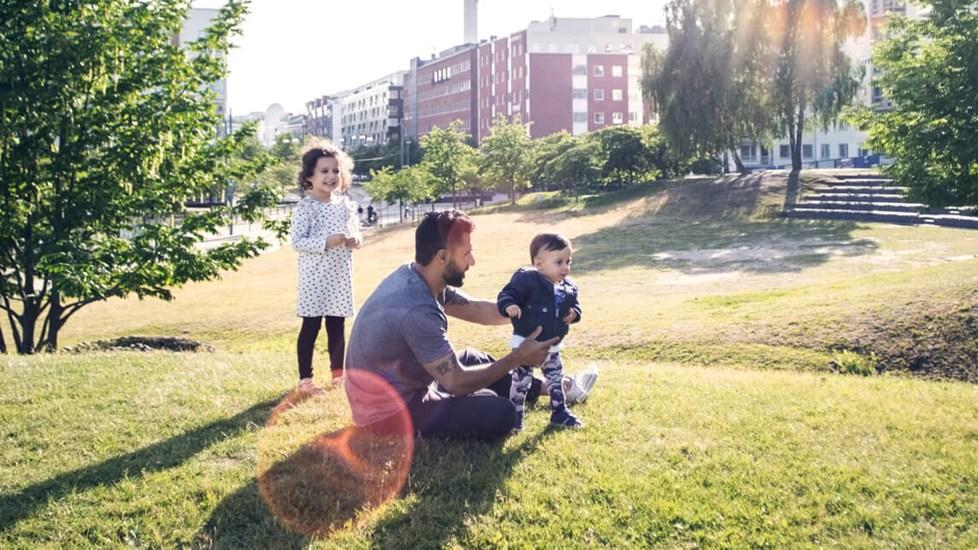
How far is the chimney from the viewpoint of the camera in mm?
107188

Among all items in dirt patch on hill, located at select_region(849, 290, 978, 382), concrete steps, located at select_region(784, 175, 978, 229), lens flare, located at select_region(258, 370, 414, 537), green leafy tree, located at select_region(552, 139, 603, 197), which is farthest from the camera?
green leafy tree, located at select_region(552, 139, 603, 197)

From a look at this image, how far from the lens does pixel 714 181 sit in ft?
133

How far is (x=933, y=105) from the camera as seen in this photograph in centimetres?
1035

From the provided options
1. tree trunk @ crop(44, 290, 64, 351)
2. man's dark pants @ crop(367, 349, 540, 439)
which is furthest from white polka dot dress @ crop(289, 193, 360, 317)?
tree trunk @ crop(44, 290, 64, 351)

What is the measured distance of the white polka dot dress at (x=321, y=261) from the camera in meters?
6.14

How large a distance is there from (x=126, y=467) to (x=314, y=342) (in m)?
1.89

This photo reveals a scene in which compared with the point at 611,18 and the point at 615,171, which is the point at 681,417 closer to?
the point at 615,171

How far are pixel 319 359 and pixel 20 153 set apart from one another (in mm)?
4209

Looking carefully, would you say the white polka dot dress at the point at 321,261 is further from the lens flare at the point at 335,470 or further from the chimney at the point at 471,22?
the chimney at the point at 471,22

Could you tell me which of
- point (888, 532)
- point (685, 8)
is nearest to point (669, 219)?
point (685, 8)

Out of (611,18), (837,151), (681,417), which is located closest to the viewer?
A: (681,417)

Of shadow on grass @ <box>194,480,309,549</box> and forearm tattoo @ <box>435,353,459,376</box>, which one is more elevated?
forearm tattoo @ <box>435,353,459,376</box>

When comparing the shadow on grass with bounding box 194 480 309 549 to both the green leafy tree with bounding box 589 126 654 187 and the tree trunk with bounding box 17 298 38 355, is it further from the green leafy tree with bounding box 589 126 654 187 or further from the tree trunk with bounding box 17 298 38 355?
the green leafy tree with bounding box 589 126 654 187

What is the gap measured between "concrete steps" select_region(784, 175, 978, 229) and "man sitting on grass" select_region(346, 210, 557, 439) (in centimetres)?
2512
